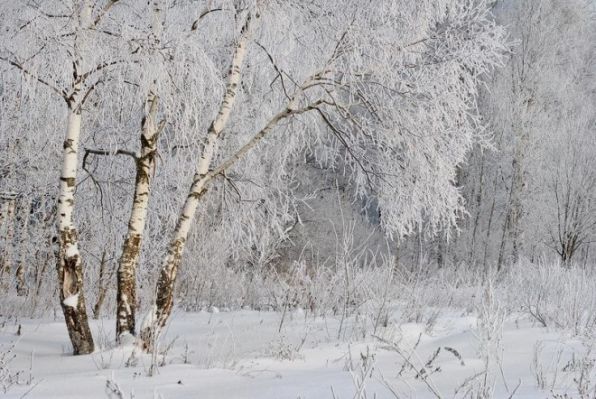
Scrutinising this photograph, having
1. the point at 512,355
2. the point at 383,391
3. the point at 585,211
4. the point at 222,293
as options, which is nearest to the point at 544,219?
the point at 585,211

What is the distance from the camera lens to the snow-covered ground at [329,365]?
2791 millimetres

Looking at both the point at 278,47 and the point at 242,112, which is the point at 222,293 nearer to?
the point at 242,112

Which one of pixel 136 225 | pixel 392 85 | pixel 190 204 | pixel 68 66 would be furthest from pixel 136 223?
pixel 392 85

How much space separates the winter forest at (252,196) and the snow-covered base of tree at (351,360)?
3 centimetres

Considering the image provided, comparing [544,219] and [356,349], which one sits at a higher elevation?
[544,219]

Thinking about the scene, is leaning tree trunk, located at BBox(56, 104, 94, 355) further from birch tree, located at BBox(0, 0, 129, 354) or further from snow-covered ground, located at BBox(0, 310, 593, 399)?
snow-covered ground, located at BBox(0, 310, 593, 399)

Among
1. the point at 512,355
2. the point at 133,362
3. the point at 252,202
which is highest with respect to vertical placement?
the point at 252,202

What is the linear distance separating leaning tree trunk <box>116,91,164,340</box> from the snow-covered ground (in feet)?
1.20

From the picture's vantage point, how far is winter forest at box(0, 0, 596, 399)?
3.43 meters

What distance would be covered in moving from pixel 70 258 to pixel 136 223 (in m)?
0.65

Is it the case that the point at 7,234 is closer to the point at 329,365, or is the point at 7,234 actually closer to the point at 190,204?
the point at 190,204

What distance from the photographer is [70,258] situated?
5086mm

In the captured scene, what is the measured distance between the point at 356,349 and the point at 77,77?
124 inches

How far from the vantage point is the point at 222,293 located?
9234 mm
